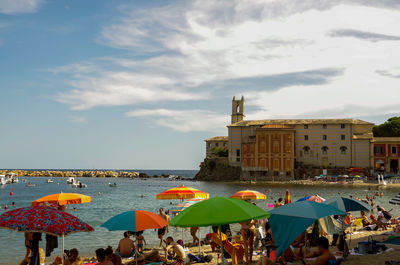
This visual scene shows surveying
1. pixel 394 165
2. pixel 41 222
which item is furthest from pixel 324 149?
pixel 41 222

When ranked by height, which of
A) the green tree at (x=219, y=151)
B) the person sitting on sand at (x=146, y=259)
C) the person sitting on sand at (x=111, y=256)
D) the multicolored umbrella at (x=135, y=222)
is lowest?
the person sitting on sand at (x=146, y=259)

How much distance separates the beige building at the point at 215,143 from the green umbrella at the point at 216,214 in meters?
93.0

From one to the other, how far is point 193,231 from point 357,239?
6257mm

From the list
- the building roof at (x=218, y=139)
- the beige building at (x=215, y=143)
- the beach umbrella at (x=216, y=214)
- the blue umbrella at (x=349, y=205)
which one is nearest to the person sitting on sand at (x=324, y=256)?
the beach umbrella at (x=216, y=214)

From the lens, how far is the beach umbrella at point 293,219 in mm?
8328

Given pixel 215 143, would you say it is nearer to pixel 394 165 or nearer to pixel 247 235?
pixel 394 165

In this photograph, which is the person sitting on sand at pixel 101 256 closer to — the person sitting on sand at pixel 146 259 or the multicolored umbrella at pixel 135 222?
the multicolored umbrella at pixel 135 222

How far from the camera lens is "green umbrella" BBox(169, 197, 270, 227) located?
7258mm

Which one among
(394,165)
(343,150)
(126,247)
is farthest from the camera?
(343,150)

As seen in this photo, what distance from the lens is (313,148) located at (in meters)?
75.2

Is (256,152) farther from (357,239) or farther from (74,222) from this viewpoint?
(74,222)

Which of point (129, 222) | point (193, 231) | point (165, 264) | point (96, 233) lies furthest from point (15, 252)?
point (129, 222)

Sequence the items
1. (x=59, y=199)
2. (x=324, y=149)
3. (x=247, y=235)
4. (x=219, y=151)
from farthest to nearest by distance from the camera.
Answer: (x=219, y=151)
(x=324, y=149)
(x=59, y=199)
(x=247, y=235)

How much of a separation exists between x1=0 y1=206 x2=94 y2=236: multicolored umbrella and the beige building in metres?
92.8
